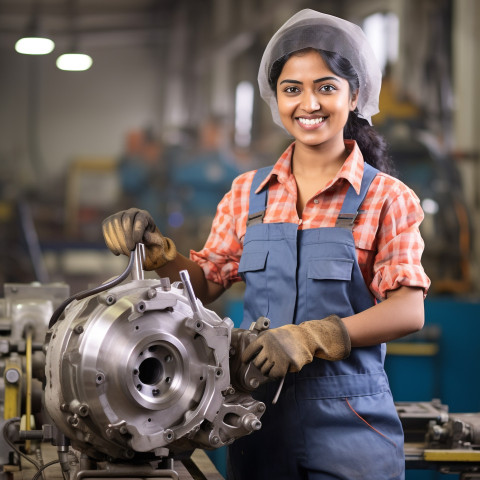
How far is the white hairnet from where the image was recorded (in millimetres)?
1522

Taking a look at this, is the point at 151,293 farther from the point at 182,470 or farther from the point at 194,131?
the point at 194,131

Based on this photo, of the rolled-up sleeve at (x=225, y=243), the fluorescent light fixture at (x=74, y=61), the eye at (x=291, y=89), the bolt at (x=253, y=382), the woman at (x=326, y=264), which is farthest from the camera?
the fluorescent light fixture at (x=74, y=61)

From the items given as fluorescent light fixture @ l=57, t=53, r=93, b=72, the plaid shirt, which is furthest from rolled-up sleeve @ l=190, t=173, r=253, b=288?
fluorescent light fixture @ l=57, t=53, r=93, b=72

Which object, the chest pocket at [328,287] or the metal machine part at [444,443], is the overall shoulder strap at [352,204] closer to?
the chest pocket at [328,287]

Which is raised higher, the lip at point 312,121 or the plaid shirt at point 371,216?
the lip at point 312,121

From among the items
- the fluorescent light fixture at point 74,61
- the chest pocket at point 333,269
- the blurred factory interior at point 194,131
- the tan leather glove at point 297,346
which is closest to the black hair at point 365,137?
the chest pocket at point 333,269

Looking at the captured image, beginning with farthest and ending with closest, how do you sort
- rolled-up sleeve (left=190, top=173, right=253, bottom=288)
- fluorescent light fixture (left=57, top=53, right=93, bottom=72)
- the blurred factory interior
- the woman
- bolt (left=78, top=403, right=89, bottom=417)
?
1. fluorescent light fixture (left=57, top=53, right=93, bottom=72)
2. the blurred factory interior
3. rolled-up sleeve (left=190, top=173, right=253, bottom=288)
4. the woman
5. bolt (left=78, top=403, right=89, bottom=417)

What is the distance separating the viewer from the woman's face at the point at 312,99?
1.51 meters

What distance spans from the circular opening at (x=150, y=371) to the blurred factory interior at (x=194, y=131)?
7.34 ft

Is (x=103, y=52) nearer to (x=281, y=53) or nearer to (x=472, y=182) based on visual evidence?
(x=472, y=182)

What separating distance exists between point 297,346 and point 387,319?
7.2 inches

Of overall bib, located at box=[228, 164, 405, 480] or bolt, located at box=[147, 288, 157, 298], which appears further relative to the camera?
overall bib, located at box=[228, 164, 405, 480]

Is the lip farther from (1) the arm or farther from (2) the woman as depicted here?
(1) the arm

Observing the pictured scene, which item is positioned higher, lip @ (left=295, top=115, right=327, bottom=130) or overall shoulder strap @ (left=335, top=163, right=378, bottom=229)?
lip @ (left=295, top=115, right=327, bottom=130)
